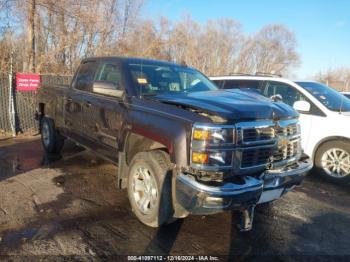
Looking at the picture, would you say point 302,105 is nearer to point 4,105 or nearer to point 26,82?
point 26,82

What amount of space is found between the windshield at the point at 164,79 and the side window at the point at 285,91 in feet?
7.69

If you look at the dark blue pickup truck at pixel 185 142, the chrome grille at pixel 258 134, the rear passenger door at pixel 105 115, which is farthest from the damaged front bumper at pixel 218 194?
the rear passenger door at pixel 105 115

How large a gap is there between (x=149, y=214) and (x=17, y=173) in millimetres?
3075

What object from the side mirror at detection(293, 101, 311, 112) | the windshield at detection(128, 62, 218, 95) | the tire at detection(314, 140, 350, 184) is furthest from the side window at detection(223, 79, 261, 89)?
the windshield at detection(128, 62, 218, 95)

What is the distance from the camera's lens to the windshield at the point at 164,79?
4.21 meters

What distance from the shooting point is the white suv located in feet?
18.8

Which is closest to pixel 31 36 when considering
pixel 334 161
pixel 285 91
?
pixel 285 91

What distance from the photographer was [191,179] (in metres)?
3.03

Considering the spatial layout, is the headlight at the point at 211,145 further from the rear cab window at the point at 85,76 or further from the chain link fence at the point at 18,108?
the chain link fence at the point at 18,108

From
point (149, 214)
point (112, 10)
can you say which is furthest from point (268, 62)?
point (149, 214)

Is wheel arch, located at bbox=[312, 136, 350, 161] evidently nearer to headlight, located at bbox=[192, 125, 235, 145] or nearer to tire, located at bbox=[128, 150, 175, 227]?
headlight, located at bbox=[192, 125, 235, 145]

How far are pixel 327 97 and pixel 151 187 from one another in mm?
4551

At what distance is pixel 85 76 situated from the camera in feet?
17.5

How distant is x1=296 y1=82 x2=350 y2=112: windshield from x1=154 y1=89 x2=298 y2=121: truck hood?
2722mm
